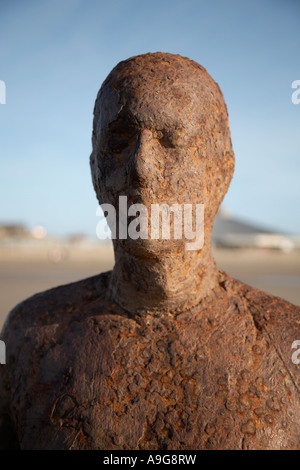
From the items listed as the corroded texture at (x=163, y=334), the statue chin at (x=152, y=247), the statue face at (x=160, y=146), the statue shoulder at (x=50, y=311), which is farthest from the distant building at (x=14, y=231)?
the statue chin at (x=152, y=247)

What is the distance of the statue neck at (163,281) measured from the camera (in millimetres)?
1921

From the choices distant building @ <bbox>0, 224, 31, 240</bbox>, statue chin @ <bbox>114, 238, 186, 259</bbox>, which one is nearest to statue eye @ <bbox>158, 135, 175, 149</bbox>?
statue chin @ <bbox>114, 238, 186, 259</bbox>

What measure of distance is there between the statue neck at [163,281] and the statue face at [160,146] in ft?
0.37

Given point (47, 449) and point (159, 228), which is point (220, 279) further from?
point (47, 449)

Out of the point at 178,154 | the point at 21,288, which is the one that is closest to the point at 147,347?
the point at 178,154

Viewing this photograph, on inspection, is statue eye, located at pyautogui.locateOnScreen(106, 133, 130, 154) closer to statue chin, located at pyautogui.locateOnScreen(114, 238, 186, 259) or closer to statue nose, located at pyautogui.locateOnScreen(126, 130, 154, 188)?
statue nose, located at pyautogui.locateOnScreen(126, 130, 154, 188)

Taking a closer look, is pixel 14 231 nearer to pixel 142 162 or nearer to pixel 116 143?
pixel 116 143

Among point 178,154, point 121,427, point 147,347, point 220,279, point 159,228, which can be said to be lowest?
point 121,427

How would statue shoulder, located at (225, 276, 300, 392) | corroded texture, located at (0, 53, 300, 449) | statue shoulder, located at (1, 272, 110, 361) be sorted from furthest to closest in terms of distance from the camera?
statue shoulder, located at (1, 272, 110, 361) < statue shoulder, located at (225, 276, 300, 392) < corroded texture, located at (0, 53, 300, 449)

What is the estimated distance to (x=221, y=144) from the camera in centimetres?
201

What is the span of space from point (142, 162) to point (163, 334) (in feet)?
2.48

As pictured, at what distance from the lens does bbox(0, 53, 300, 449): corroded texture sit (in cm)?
175

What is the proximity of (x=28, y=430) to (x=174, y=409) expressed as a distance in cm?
71

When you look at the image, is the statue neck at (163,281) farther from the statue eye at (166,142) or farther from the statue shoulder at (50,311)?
the statue eye at (166,142)
